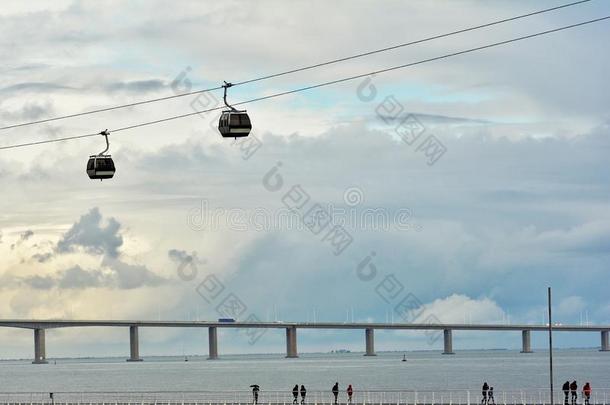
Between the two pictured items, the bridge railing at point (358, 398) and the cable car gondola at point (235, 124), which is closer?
the cable car gondola at point (235, 124)

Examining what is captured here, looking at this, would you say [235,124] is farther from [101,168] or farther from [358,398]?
[358,398]

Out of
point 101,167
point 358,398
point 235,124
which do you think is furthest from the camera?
point 358,398

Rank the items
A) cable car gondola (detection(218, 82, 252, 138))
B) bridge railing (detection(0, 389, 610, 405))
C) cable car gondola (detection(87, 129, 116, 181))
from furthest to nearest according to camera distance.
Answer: bridge railing (detection(0, 389, 610, 405)) < cable car gondola (detection(87, 129, 116, 181)) < cable car gondola (detection(218, 82, 252, 138))

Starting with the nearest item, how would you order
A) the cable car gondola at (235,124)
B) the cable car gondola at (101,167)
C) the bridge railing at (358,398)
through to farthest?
the cable car gondola at (235,124) < the cable car gondola at (101,167) < the bridge railing at (358,398)

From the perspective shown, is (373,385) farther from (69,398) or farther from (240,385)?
(69,398)

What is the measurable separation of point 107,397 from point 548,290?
96.1 metres

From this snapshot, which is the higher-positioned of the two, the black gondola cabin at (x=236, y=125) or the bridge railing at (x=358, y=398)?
the black gondola cabin at (x=236, y=125)

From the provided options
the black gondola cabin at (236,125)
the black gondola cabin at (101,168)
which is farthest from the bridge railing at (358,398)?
the black gondola cabin at (236,125)

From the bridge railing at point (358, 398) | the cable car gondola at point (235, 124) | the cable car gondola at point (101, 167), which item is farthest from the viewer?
the bridge railing at point (358, 398)

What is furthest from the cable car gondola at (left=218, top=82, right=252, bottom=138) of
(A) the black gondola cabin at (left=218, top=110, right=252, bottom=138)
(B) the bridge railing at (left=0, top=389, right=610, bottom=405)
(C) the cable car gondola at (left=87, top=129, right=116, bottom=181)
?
(B) the bridge railing at (left=0, top=389, right=610, bottom=405)

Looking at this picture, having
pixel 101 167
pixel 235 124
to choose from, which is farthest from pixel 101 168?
pixel 235 124

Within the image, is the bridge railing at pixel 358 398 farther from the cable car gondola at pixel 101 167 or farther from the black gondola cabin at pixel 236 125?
the black gondola cabin at pixel 236 125

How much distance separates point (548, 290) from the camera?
51.5 m

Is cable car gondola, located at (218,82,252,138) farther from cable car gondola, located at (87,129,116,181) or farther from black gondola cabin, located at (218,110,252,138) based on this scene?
cable car gondola, located at (87,129,116,181)
